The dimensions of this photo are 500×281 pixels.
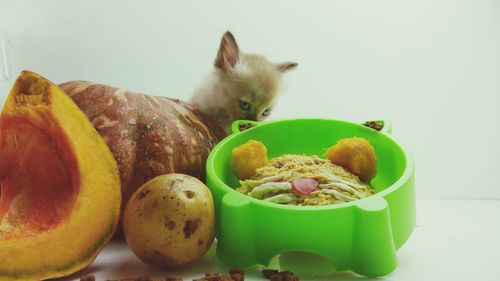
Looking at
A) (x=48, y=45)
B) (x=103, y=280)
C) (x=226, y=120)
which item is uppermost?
(x=48, y=45)

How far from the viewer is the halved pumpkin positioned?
0.81 metres

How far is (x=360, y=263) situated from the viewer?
0.86 m

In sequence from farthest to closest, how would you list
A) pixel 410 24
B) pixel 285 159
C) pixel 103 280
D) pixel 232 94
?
pixel 410 24 < pixel 232 94 < pixel 285 159 < pixel 103 280

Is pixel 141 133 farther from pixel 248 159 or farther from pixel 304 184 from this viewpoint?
pixel 304 184

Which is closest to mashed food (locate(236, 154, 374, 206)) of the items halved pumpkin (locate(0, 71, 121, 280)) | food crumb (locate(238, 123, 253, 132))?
food crumb (locate(238, 123, 253, 132))

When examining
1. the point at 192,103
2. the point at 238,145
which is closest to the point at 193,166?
the point at 238,145

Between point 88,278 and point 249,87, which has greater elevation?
point 249,87

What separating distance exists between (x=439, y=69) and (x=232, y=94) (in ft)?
1.60

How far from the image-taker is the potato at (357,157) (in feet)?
3.37

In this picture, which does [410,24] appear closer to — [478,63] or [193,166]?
[478,63]

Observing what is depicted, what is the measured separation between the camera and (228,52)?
3.90 ft

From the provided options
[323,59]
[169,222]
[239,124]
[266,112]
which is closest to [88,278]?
[169,222]

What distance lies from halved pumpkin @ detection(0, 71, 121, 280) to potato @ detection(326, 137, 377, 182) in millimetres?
374

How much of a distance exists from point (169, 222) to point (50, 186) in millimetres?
201
